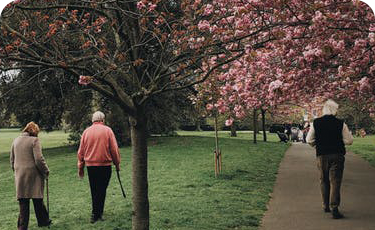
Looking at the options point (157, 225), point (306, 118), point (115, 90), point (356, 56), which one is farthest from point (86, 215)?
point (306, 118)

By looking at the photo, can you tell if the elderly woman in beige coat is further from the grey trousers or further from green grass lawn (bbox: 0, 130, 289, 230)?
the grey trousers

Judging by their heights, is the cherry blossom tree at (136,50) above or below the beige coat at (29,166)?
above

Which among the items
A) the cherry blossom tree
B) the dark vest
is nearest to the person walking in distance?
the dark vest

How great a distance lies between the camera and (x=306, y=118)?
159 ft

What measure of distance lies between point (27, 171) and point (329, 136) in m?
5.09

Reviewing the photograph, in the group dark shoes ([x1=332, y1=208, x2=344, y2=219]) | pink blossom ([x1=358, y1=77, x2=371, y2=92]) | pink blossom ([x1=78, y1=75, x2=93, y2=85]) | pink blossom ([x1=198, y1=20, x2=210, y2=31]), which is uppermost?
pink blossom ([x1=198, y1=20, x2=210, y2=31])

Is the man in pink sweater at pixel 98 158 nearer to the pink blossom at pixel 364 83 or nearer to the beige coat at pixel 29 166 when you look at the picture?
the beige coat at pixel 29 166

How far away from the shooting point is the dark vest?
7281 mm

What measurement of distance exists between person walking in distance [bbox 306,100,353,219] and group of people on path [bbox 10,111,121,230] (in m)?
3.59

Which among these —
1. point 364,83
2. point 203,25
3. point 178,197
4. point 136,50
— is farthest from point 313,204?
point 136,50

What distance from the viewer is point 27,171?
6.88 meters

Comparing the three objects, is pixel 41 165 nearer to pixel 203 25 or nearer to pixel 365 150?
pixel 203 25

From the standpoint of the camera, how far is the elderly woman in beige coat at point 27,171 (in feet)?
22.4

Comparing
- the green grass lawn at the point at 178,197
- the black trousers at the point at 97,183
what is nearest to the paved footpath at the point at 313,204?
the green grass lawn at the point at 178,197
